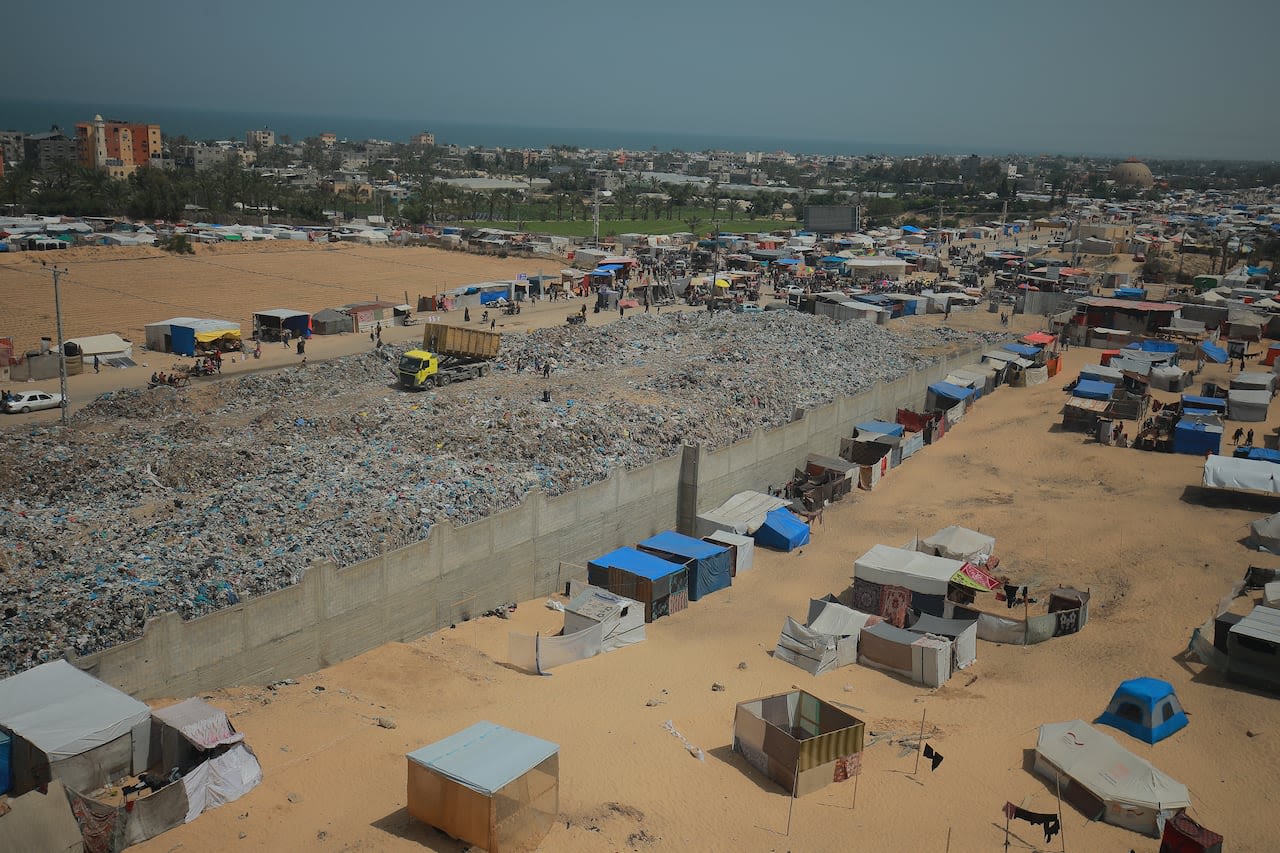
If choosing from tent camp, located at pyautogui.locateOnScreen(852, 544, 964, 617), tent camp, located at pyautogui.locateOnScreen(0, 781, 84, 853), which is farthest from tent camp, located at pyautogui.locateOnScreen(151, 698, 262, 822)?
tent camp, located at pyautogui.locateOnScreen(852, 544, 964, 617)

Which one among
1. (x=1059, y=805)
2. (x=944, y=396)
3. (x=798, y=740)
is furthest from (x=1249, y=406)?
(x=798, y=740)

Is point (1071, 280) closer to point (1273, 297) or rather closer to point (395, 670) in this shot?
point (1273, 297)

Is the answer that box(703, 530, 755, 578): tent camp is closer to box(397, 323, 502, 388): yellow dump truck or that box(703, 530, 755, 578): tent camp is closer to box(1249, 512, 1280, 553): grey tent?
box(1249, 512, 1280, 553): grey tent

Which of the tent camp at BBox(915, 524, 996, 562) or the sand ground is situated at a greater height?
the tent camp at BBox(915, 524, 996, 562)

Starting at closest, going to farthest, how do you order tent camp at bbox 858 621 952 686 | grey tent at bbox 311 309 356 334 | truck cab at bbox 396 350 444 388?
1. tent camp at bbox 858 621 952 686
2. truck cab at bbox 396 350 444 388
3. grey tent at bbox 311 309 356 334

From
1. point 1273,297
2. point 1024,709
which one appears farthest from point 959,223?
point 1024,709

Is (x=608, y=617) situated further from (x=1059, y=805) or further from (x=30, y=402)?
(x=30, y=402)
